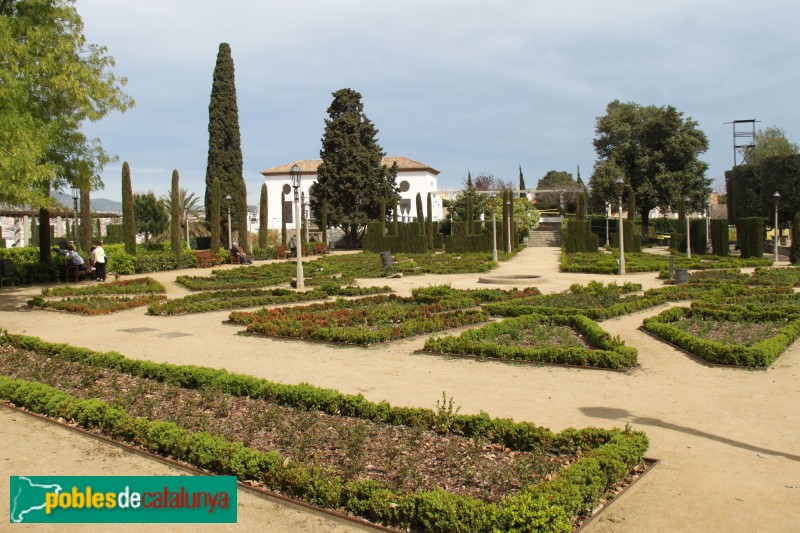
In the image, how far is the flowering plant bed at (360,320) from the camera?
11031 millimetres

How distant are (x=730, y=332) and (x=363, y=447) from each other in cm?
749

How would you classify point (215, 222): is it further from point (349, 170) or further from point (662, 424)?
point (662, 424)

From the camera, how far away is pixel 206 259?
3055cm

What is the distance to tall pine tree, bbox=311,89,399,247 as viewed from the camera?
49719 millimetres

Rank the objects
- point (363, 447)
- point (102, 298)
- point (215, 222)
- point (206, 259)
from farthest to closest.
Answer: point (215, 222) → point (206, 259) → point (102, 298) → point (363, 447)

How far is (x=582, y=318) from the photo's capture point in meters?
11.6

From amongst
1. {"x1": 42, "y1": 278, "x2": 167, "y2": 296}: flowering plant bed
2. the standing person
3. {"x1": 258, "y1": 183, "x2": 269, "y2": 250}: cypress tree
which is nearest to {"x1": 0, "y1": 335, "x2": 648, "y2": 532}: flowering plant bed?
{"x1": 42, "y1": 278, "x2": 167, "y2": 296}: flowering plant bed

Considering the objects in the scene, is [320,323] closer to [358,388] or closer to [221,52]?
[358,388]

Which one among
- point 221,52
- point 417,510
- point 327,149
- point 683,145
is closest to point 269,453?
point 417,510

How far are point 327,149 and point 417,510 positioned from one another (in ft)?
157

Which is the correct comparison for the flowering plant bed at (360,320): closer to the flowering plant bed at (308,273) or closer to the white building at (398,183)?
the flowering plant bed at (308,273)

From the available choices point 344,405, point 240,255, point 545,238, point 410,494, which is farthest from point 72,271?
point 545,238

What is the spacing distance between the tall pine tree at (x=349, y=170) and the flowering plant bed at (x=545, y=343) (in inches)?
1514

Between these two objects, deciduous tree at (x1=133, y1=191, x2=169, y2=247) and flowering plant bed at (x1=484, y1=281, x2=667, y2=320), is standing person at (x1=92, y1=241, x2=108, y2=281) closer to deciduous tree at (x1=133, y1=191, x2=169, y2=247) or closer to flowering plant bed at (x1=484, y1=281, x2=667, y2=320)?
flowering plant bed at (x1=484, y1=281, x2=667, y2=320)
